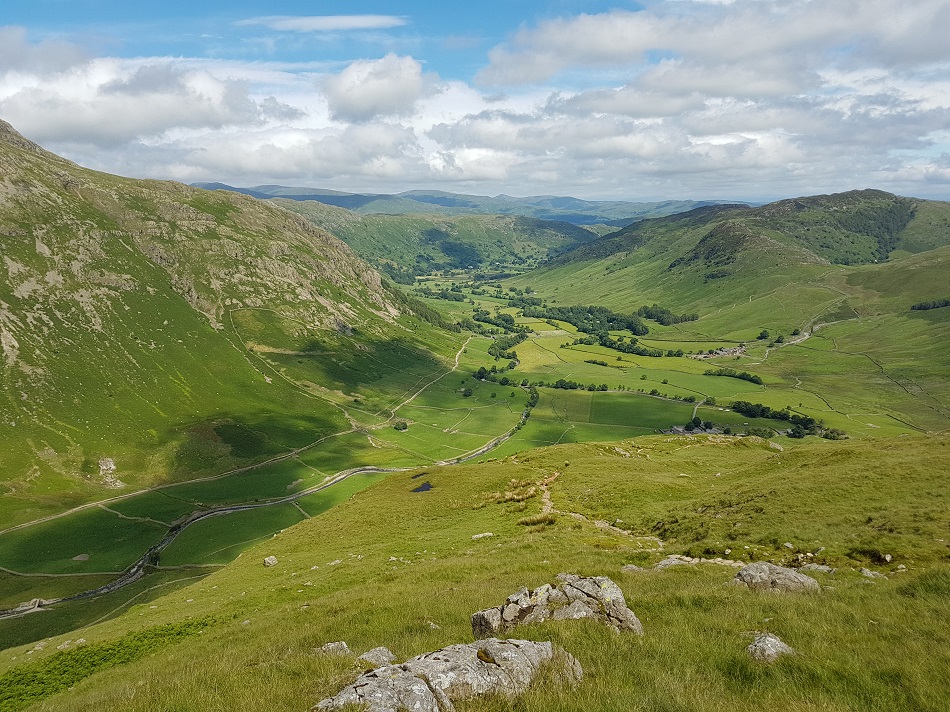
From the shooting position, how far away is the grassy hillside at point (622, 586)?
13805 mm

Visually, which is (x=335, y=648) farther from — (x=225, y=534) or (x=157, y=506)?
(x=157, y=506)

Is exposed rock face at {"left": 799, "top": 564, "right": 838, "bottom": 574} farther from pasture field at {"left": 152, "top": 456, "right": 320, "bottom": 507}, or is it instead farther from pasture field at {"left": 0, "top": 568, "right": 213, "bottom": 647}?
pasture field at {"left": 152, "top": 456, "right": 320, "bottom": 507}

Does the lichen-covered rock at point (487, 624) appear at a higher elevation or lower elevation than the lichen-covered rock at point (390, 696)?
lower

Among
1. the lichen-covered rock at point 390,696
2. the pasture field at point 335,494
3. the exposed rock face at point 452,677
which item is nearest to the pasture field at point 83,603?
the pasture field at point 335,494

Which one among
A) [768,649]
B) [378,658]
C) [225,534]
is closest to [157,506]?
[225,534]

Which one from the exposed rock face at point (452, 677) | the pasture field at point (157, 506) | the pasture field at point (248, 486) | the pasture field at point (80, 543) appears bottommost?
the pasture field at point (248, 486)

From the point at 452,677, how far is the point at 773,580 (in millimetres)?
19401

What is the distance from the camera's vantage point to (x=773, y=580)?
2438 cm

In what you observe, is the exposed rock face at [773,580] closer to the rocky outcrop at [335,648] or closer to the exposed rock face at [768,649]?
the exposed rock face at [768,649]

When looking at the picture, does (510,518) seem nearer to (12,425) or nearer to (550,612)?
(550,612)

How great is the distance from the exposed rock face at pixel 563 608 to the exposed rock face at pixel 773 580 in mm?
8941

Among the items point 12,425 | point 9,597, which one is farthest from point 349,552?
point 12,425

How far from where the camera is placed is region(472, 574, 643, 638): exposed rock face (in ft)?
64.3

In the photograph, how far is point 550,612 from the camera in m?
20.6
